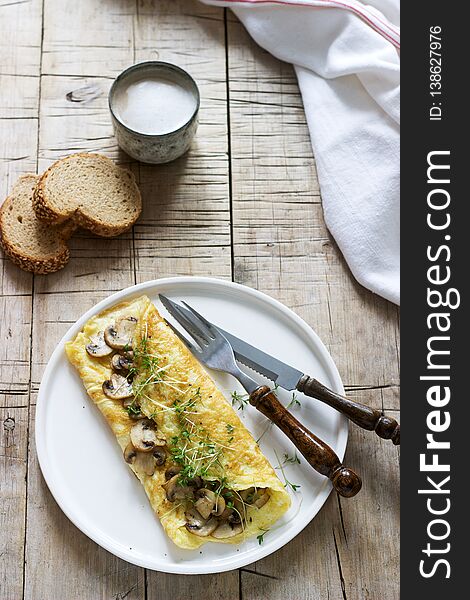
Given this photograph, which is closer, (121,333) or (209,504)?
(209,504)

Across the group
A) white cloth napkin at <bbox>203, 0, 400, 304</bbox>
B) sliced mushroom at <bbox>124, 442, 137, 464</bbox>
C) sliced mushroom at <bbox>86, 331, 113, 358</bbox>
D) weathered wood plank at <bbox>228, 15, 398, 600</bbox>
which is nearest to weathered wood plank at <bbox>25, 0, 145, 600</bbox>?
sliced mushroom at <bbox>86, 331, 113, 358</bbox>

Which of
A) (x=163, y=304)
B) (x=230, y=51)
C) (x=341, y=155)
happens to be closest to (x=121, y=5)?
(x=230, y=51)

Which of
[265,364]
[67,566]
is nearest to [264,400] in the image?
[265,364]

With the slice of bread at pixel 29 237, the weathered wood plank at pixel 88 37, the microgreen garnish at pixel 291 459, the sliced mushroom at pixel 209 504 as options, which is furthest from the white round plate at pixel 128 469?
the weathered wood plank at pixel 88 37

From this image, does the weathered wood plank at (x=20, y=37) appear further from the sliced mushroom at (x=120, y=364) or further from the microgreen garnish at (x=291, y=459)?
the microgreen garnish at (x=291, y=459)

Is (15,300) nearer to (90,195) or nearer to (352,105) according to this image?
(90,195)

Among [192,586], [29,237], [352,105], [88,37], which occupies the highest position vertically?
[88,37]
